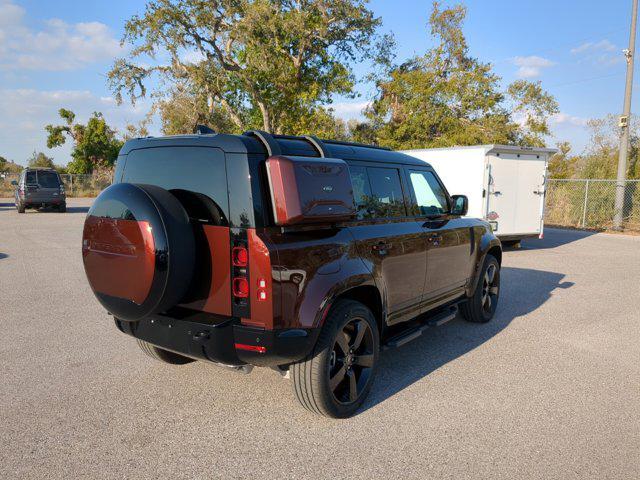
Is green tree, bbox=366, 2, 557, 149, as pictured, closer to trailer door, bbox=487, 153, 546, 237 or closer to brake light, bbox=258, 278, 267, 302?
trailer door, bbox=487, 153, 546, 237

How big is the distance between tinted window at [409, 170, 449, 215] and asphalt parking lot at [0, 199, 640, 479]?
1.40 meters

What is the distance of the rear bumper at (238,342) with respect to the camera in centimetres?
284

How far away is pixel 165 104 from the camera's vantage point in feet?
88.6

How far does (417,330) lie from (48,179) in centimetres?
2076

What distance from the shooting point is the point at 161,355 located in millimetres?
4086

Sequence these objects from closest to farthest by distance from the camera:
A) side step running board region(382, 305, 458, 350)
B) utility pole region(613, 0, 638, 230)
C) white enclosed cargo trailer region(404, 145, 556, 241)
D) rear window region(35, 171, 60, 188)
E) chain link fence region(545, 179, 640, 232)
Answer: side step running board region(382, 305, 458, 350)
white enclosed cargo trailer region(404, 145, 556, 241)
utility pole region(613, 0, 638, 230)
chain link fence region(545, 179, 640, 232)
rear window region(35, 171, 60, 188)

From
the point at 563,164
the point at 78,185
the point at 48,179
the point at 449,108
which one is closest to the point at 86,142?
the point at 78,185

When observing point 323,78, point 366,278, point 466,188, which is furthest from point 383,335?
point 323,78

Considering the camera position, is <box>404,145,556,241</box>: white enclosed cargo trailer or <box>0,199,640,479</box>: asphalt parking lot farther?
<box>404,145,556,241</box>: white enclosed cargo trailer

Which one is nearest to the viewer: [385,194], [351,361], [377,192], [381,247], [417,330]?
[351,361]

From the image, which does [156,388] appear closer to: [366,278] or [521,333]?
[366,278]

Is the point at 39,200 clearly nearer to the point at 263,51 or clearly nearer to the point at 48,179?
the point at 48,179

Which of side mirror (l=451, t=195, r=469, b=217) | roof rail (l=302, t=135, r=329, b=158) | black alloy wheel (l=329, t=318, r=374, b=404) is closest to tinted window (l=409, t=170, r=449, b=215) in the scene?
side mirror (l=451, t=195, r=469, b=217)

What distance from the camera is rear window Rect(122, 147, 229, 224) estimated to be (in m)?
2.94
